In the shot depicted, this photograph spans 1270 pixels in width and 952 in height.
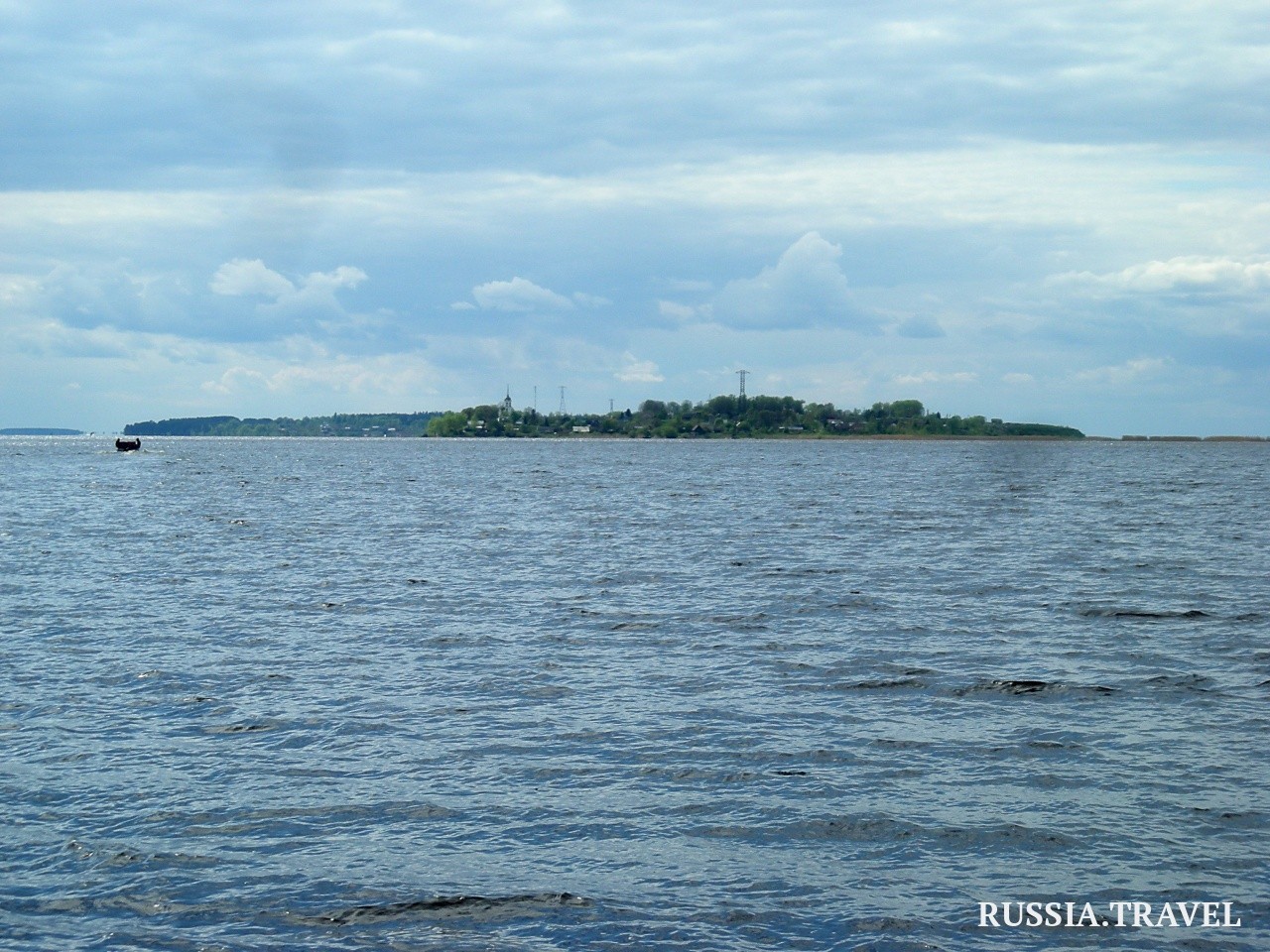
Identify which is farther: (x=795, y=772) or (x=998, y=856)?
(x=795, y=772)

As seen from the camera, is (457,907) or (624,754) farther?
(624,754)

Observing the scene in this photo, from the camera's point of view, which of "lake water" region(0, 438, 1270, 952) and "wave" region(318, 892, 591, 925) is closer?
"wave" region(318, 892, 591, 925)

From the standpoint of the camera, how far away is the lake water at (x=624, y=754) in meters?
13.4

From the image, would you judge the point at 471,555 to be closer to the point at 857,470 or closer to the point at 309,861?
the point at 309,861

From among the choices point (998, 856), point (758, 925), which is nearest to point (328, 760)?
point (758, 925)

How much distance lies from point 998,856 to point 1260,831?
3.64 m

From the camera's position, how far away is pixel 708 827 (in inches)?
621

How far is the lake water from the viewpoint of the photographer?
1341 cm

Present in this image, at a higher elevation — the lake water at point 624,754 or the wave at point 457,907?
the lake water at point 624,754

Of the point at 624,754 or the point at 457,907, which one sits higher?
the point at 624,754

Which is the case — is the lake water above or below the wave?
above

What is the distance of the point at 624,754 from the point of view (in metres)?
18.9

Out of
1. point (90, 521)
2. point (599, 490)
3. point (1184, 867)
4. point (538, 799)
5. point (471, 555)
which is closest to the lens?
point (1184, 867)

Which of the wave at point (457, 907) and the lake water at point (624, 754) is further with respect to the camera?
the lake water at point (624, 754)
